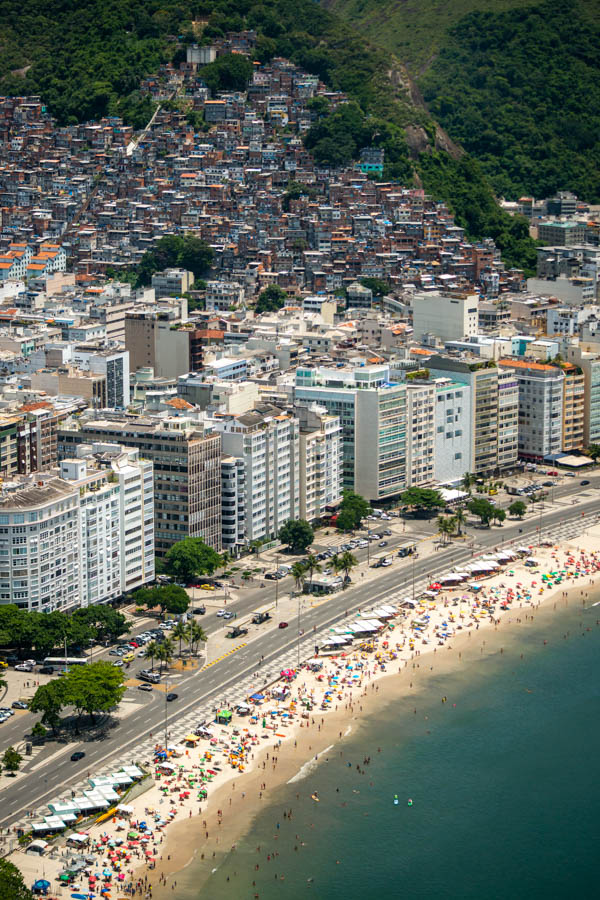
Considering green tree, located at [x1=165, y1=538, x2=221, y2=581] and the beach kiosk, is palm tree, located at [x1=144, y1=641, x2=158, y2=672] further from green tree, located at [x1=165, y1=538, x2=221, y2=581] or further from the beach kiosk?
green tree, located at [x1=165, y1=538, x2=221, y2=581]

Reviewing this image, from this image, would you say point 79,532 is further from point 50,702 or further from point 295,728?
point 295,728

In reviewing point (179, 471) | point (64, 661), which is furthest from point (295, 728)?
point (179, 471)

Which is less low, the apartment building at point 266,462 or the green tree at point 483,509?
the apartment building at point 266,462

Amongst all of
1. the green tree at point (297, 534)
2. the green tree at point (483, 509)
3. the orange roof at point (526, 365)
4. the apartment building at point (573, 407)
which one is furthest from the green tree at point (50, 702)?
the apartment building at point (573, 407)

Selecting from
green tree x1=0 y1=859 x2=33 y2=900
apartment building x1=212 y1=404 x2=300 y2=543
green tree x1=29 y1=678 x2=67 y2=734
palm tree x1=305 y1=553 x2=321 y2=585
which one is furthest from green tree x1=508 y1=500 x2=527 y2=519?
green tree x1=0 y1=859 x2=33 y2=900

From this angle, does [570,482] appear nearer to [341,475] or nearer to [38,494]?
[341,475]

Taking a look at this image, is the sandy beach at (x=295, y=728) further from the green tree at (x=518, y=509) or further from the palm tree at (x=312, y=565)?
the palm tree at (x=312, y=565)
